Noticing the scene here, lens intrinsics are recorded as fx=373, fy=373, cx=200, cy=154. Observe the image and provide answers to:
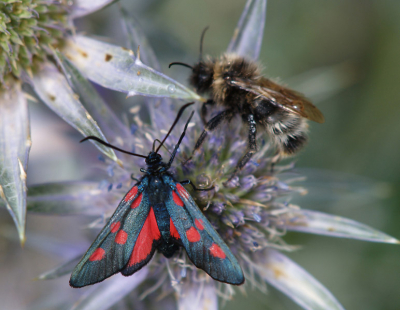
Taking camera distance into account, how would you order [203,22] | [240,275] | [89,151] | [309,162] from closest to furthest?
1. [240,275]
2. [89,151]
3. [309,162]
4. [203,22]

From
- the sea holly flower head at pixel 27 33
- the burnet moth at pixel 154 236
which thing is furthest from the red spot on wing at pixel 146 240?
the sea holly flower head at pixel 27 33

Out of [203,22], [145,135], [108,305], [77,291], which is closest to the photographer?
[108,305]

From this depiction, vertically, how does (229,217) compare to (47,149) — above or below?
below

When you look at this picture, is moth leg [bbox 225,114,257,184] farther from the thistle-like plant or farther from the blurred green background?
the blurred green background

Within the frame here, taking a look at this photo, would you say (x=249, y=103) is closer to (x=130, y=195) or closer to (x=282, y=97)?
(x=282, y=97)

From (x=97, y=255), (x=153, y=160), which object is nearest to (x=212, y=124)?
(x=153, y=160)

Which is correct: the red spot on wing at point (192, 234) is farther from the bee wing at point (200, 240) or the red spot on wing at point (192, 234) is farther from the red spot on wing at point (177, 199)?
the red spot on wing at point (177, 199)

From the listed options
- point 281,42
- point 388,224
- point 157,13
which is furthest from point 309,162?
point 157,13

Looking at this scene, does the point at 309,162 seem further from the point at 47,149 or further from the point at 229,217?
the point at 47,149
